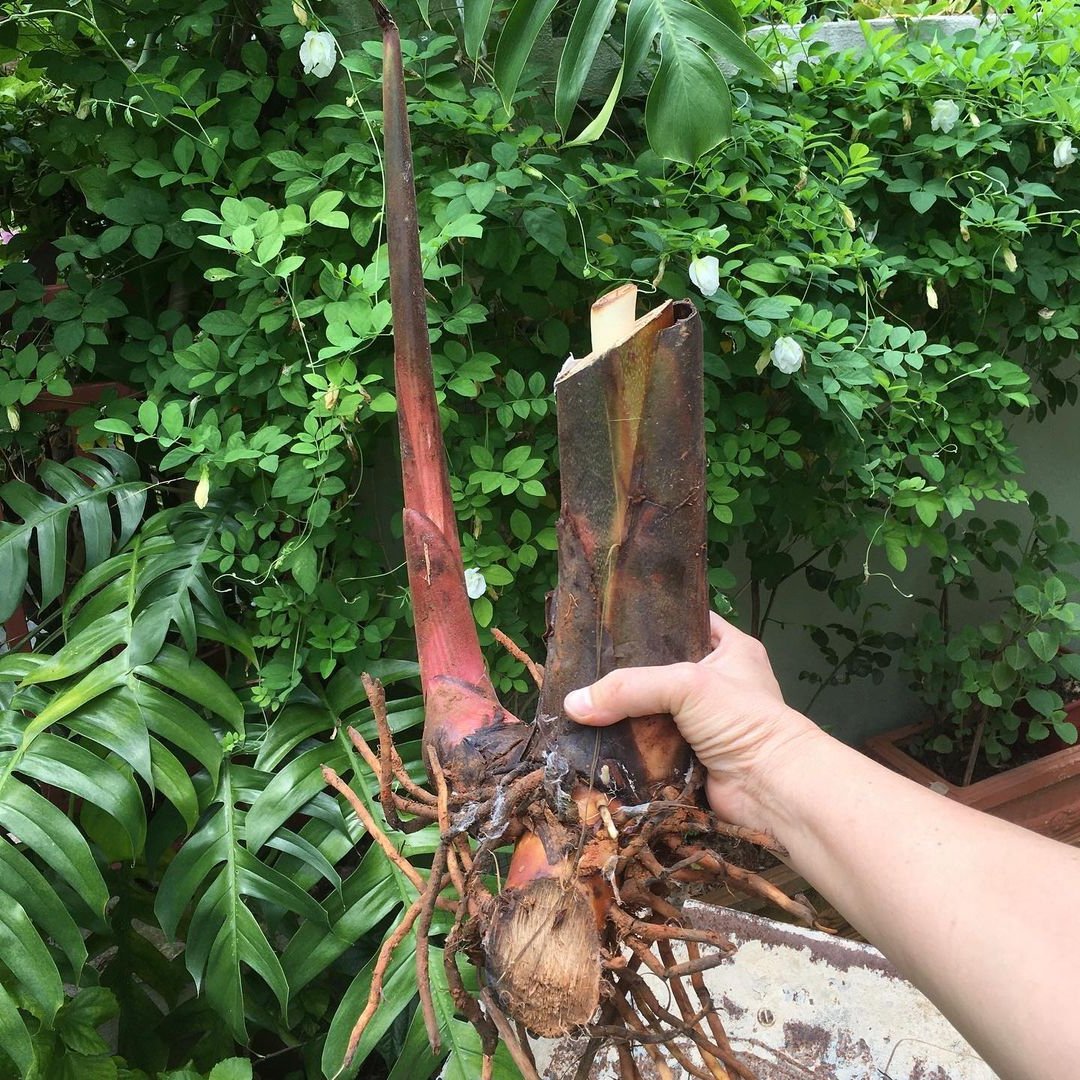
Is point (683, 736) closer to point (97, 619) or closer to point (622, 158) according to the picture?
point (97, 619)

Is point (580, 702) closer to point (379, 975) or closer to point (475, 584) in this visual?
point (379, 975)

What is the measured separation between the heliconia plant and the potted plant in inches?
43.2

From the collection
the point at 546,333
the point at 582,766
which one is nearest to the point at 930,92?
the point at 546,333

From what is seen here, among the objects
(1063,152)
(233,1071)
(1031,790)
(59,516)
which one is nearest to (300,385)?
(59,516)

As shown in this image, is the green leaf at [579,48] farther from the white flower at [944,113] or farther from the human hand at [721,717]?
the white flower at [944,113]

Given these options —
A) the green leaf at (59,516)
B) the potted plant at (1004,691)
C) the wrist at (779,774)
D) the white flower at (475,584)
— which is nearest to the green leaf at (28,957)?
the green leaf at (59,516)

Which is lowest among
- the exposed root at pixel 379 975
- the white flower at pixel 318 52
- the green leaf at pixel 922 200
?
the exposed root at pixel 379 975

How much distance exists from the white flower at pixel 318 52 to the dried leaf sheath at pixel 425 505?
0.25 meters

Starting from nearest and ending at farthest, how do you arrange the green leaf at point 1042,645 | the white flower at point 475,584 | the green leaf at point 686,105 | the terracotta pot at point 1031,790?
the green leaf at point 686,105 → the white flower at point 475,584 → the green leaf at point 1042,645 → the terracotta pot at point 1031,790

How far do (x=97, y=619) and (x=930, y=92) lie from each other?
4.69 feet

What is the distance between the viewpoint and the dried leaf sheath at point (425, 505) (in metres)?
0.69

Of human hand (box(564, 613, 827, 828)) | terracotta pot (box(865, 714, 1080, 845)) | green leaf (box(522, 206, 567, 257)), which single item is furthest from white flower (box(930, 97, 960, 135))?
terracotta pot (box(865, 714, 1080, 845))

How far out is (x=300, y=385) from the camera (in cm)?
101

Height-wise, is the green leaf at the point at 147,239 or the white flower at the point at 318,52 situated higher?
the white flower at the point at 318,52
